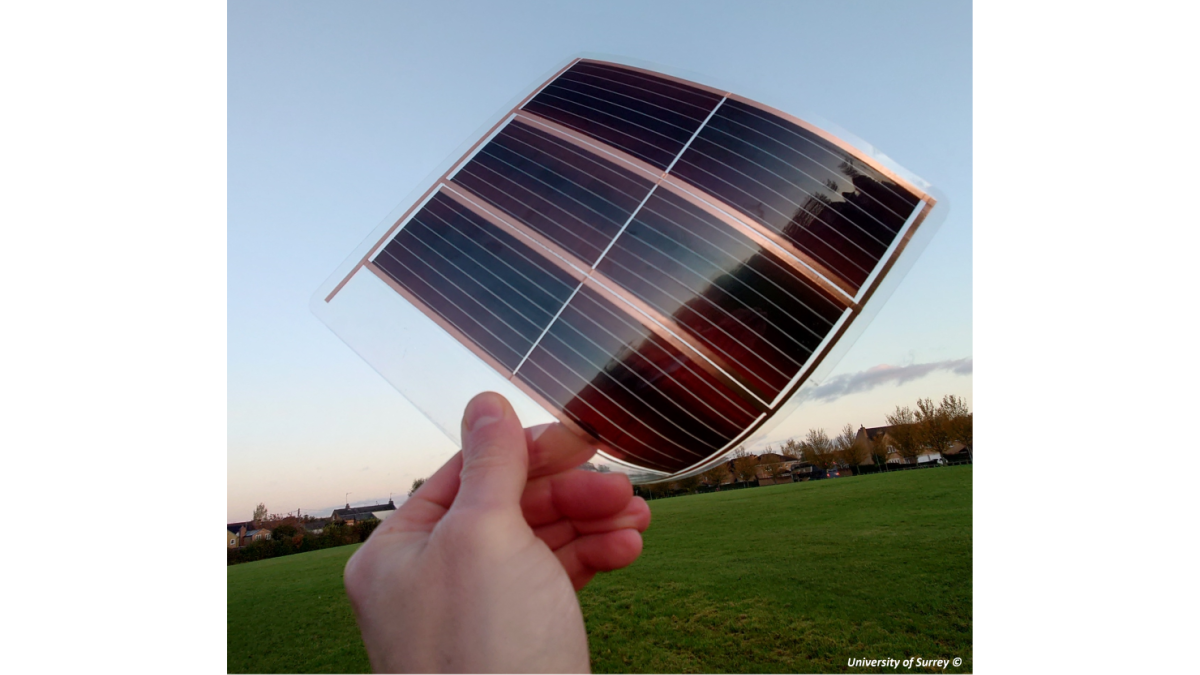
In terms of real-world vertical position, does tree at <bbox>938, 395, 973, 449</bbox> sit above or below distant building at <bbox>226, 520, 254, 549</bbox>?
above

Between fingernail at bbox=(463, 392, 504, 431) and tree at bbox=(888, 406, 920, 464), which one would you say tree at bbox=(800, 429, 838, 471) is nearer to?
tree at bbox=(888, 406, 920, 464)

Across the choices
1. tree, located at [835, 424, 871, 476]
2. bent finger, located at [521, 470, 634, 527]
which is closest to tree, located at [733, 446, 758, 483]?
tree, located at [835, 424, 871, 476]

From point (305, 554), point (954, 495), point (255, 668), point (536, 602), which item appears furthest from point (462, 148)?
point (954, 495)

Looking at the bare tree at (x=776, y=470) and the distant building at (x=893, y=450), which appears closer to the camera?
the bare tree at (x=776, y=470)

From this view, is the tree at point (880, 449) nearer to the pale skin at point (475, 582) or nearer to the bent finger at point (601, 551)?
the bent finger at point (601, 551)

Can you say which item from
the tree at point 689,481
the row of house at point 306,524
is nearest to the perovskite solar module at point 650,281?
the tree at point 689,481
